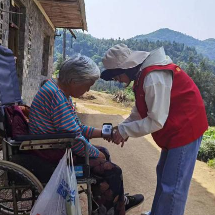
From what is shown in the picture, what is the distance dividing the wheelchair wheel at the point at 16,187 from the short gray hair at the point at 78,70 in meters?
0.69

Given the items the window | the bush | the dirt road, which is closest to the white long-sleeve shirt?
the dirt road

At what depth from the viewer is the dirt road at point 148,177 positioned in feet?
11.8

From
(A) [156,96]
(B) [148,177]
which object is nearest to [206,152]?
(B) [148,177]

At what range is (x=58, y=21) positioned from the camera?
1022cm

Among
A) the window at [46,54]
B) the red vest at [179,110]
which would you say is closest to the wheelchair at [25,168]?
the red vest at [179,110]

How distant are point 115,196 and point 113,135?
45 centimetres

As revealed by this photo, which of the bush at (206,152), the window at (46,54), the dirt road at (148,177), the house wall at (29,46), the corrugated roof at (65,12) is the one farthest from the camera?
the window at (46,54)

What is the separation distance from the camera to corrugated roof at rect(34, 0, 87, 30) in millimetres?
7519

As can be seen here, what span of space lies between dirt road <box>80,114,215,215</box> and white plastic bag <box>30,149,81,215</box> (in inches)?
50.1

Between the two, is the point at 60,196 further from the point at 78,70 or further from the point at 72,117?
the point at 78,70

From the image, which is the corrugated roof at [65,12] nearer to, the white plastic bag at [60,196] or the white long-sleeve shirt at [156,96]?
the white long-sleeve shirt at [156,96]

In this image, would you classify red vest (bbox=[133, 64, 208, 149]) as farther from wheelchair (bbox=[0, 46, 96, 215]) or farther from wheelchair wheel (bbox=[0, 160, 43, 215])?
wheelchair wheel (bbox=[0, 160, 43, 215])

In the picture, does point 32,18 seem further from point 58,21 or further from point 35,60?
point 58,21

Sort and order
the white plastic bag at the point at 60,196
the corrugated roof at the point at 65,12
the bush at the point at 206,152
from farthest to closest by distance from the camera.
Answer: the corrugated roof at the point at 65,12 < the bush at the point at 206,152 < the white plastic bag at the point at 60,196
